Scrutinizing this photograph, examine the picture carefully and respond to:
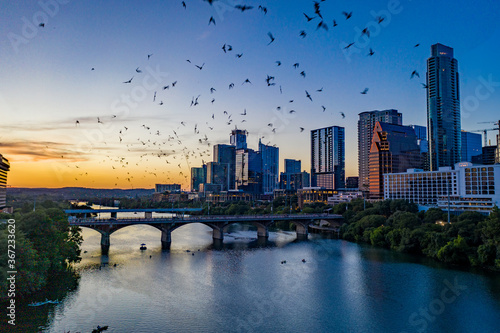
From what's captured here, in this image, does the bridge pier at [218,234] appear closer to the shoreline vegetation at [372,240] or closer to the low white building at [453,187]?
the shoreline vegetation at [372,240]

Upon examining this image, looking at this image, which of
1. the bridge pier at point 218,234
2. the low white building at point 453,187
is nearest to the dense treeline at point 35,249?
the bridge pier at point 218,234

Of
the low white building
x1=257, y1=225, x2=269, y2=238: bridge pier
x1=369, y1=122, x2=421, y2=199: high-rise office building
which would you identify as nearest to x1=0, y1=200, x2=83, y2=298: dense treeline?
x1=257, y1=225, x2=269, y2=238: bridge pier

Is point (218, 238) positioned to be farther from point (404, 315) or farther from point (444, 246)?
point (404, 315)

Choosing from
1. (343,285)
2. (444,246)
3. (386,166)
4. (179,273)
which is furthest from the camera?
(386,166)

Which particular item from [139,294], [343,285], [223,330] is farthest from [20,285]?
[343,285]

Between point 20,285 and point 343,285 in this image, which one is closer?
point 20,285

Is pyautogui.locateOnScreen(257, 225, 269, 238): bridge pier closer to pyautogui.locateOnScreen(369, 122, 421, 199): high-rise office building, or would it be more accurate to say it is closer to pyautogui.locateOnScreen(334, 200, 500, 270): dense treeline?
pyautogui.locateOnScreen(334, 200, 500, 270): dense treeline
